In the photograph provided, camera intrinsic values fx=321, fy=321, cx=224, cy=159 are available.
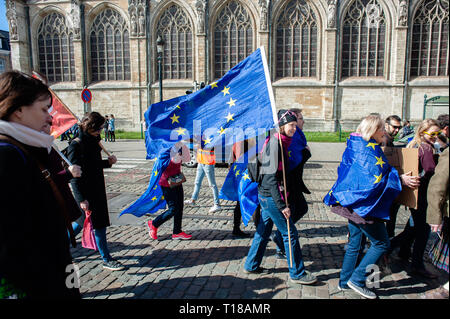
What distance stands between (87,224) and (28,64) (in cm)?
2817

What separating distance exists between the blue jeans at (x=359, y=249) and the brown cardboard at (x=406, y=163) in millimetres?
444

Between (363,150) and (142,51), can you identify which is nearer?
(363,150)

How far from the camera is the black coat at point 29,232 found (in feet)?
5.21

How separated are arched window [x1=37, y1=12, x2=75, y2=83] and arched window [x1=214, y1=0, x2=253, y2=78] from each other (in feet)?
39.7

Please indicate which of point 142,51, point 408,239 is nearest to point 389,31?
point 142,51

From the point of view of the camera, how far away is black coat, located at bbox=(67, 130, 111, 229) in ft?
12.2

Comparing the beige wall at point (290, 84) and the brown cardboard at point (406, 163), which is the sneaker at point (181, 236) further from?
the beige wall at point (290, 84)

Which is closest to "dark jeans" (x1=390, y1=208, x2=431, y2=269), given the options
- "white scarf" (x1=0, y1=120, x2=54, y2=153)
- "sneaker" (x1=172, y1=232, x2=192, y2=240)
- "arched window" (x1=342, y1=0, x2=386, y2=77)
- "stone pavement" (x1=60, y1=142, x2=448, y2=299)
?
"stone pavement" (x1=60, y1=142, x2=448, y2=299)

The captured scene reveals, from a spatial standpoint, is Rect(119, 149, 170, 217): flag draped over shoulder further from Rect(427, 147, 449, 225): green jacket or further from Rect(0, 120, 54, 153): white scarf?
Rect(427, 147, 449, 225): green jacket

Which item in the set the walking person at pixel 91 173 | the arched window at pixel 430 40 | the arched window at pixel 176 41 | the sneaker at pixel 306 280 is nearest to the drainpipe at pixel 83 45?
the arched window at pixel 176 41

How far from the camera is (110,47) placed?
25391 millimetres

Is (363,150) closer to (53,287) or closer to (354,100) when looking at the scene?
(53,287)
